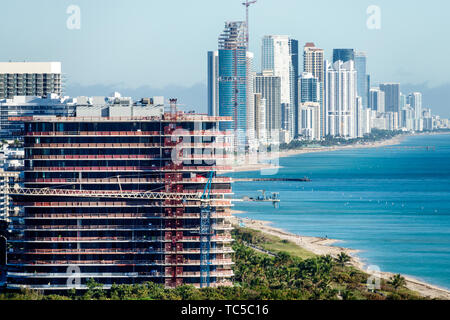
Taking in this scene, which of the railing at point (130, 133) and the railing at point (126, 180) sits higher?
the railing at point (130, 133)

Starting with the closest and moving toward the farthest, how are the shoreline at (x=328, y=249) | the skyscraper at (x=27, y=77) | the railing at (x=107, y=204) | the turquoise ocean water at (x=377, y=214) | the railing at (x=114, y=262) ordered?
the railing at (x=107, y=204) → the railing at (x=114, y=262) → the shoreline at (x=328, y=249) → the turquoise ocean water at (x=377, y=214) → the skyscraper at (x=27, y=77)

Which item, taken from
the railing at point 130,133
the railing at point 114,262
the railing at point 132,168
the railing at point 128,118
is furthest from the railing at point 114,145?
the railing at point 114,262

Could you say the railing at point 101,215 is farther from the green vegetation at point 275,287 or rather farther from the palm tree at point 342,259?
the palm tree at point 342,259

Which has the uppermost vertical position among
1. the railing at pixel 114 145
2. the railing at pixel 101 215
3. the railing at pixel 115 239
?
the railing at pixel 114 145

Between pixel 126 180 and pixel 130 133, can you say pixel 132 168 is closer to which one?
pixel 126 180

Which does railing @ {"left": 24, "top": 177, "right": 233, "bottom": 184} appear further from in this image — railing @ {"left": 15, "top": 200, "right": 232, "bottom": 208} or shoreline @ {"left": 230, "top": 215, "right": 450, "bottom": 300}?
shoreline @ {"left": 230, "top": 215, "right": 450, "bottom": 300}

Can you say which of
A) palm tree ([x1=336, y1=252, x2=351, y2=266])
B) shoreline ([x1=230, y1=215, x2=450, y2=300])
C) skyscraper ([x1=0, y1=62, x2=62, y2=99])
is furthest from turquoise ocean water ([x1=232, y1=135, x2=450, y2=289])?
skyscraper ([x1=0, y1=62, x2=62, y2=99])
